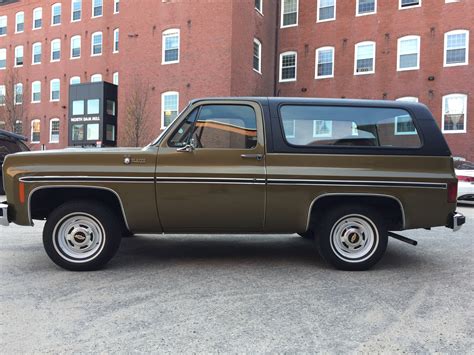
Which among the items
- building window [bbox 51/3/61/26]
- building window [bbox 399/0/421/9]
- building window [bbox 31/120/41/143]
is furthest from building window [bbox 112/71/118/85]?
building window [bbox 399/0/421/9]

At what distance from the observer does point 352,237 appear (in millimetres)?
5156

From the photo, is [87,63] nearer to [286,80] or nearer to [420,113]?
[286,80]

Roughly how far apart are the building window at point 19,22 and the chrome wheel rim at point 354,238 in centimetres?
4350

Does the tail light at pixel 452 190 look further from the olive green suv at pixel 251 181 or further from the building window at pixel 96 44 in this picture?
the building window at pixel 96 44

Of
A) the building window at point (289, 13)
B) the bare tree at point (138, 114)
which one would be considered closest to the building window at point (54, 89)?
the bare tree at point (138, 114)

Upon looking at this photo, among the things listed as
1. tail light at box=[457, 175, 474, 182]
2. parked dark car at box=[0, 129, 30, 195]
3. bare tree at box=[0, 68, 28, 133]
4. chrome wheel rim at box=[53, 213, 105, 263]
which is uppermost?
bare tree at box=[0, 68, 28, 133]

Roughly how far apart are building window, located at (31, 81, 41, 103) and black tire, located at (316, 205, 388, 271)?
130 ft

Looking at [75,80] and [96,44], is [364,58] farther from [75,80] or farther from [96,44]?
[75,80]

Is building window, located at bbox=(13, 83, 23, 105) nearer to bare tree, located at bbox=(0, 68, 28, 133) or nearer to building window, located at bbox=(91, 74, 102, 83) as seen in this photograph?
bare tree, located at bbox=(0, 68, 28, 133)

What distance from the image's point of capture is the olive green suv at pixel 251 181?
4938mm

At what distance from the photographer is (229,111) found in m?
5.16

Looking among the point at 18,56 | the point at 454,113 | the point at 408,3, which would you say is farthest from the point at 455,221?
the point at 18,56

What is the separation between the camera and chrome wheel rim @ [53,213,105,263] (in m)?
4.99

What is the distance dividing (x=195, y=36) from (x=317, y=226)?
21499 millimetres
